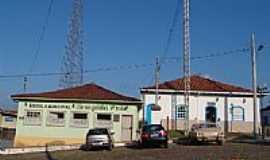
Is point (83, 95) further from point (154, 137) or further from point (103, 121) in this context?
point (154, 137)

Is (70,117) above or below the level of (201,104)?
below

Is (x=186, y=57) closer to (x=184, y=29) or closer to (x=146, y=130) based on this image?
(x=184, y=29)

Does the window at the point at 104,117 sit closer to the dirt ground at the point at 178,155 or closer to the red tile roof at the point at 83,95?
the red tile roof at the point at 83,95

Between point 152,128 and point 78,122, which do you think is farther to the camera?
point 78,122

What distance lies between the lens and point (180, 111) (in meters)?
46.7

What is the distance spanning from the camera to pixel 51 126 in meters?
36.9

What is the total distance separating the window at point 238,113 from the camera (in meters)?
46.6

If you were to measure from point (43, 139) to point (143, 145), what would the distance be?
10.5 m

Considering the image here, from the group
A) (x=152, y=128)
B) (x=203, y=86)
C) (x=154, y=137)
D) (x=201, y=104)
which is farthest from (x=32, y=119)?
(x=203, y=86)

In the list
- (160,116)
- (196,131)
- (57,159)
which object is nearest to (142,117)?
(160,116)

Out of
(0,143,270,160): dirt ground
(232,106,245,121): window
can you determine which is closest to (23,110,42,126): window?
(0,143,270,160): dirt ground

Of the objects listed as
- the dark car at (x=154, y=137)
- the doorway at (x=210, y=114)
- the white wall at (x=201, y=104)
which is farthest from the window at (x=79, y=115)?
the doorway at (x=210, y=114)

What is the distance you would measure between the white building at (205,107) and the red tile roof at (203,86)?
14.1 inches

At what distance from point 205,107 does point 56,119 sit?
1667cm
